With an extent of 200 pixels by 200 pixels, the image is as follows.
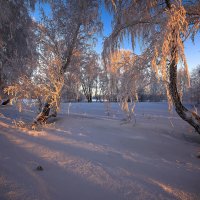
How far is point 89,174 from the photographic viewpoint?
340cm

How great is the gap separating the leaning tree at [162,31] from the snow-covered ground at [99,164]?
1374 mm

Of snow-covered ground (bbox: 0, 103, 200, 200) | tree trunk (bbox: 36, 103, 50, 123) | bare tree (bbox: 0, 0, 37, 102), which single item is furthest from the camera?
tree trunk (bbox: 36, 103, 50, 123)

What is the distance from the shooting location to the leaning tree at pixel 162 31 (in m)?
4.22

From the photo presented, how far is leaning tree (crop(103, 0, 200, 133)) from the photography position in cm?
422

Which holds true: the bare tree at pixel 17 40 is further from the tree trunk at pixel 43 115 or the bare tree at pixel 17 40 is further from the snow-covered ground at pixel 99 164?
the snow-covered ground at pixel 99 164

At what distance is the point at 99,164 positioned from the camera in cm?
385

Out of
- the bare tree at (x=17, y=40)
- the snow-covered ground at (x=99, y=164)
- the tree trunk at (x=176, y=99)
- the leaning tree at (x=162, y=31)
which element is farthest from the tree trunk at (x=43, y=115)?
the tree trunk at (x=176, y=99)

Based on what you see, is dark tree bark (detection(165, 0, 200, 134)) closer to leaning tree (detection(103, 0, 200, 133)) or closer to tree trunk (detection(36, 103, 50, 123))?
leaning tree (detection(103, 0, 200, 133))

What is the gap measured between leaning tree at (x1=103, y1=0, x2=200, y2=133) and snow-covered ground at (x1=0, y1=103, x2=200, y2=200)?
1.37m

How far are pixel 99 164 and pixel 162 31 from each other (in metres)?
3.03

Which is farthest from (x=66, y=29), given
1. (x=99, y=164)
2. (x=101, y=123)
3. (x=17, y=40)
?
(x=99, y=164)

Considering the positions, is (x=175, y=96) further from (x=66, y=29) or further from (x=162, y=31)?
(x=66, y=29)

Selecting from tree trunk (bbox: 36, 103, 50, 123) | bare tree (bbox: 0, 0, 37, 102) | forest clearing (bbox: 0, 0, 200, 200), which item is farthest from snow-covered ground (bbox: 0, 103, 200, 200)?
bare tree (bbox: 0, 0, 37, 102)

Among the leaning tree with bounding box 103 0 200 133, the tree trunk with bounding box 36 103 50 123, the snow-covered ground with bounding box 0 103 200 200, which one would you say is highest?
the leaning tree with bounding box 103 0 200 133
